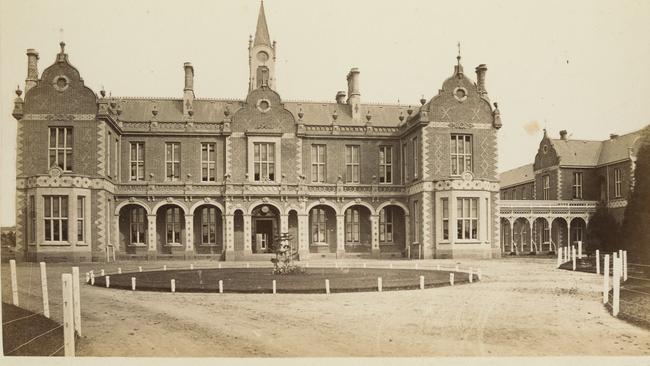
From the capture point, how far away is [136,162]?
34719 millimetres

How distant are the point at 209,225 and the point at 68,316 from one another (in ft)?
85.5

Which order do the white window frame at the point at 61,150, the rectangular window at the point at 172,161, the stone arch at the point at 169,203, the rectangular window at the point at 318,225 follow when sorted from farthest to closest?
the rectangular window at the point at 318,225 → the rectangular window at the point at 172,161 → the stone arch at the point at 169,203 → the white window frame at the point at 61,150

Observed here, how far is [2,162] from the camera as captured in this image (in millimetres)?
12961

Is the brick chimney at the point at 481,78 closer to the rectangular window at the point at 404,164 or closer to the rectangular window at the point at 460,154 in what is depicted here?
the rectangular window at the point at 460,154

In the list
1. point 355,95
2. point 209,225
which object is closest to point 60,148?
point 209,225

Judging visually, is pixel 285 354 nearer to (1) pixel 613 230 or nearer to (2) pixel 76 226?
(2) pixel 76 226

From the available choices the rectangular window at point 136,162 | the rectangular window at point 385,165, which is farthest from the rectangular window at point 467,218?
the rectangular window at point 136,162

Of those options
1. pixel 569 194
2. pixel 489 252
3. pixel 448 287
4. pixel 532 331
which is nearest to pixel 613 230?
pixel 489 252

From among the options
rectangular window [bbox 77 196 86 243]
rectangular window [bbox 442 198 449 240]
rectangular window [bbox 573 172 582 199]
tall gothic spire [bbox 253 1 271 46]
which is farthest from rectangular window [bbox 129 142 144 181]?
rectangular window [bbox 573 172 582 199]

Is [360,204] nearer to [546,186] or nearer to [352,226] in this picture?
[352,226]

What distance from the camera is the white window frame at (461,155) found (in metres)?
32.7

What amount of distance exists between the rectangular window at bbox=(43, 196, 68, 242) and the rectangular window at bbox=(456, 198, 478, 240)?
808 inches

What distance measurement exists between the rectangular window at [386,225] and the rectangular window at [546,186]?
1680 cm

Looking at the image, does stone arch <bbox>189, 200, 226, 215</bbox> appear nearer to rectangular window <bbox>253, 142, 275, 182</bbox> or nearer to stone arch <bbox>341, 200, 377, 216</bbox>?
rectangular window <bbox>253, 142, 275, 182</bbox>
